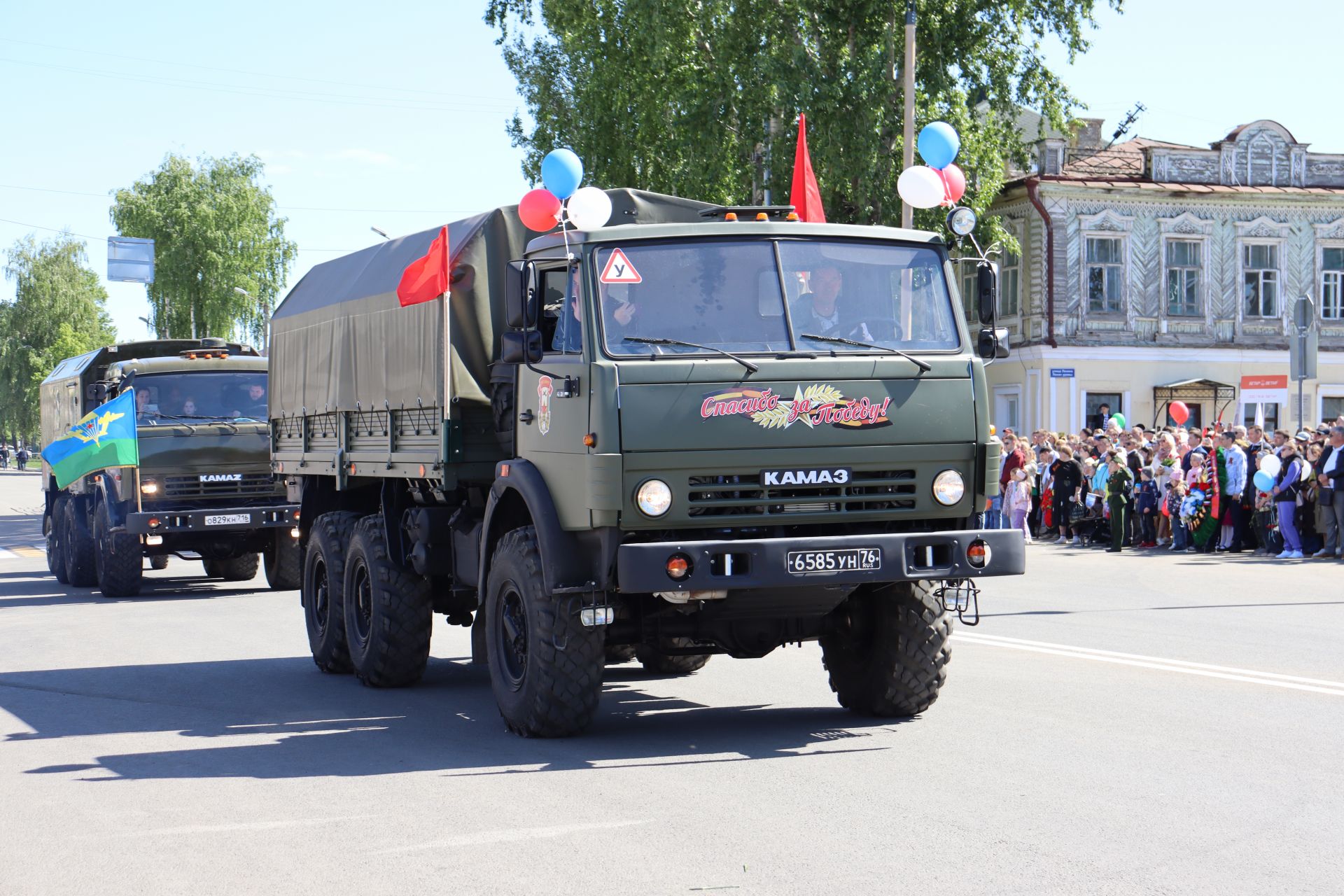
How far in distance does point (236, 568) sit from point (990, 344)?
14.6 m

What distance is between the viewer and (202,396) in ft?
63.8

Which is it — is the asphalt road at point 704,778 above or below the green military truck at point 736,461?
below

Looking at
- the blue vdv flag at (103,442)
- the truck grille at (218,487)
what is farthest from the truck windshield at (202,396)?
the truck grille at (218,487)

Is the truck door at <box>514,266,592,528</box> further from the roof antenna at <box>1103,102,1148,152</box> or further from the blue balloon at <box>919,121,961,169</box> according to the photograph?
the roof antenna at <box>1103,102,1148,152</box>

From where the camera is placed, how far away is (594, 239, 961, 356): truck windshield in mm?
8242

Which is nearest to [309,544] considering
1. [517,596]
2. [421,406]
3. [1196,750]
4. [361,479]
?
[361,479]

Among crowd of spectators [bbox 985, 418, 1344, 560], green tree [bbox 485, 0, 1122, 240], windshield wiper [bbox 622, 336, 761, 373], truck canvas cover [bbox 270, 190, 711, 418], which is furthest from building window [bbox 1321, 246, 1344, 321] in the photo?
windshield wiper [bbox 622, 336, 761, 373]

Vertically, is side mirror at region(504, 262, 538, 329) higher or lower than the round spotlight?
lower

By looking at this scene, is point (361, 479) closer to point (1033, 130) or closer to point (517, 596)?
point (517, 596)

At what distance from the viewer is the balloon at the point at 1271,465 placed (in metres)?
21.8

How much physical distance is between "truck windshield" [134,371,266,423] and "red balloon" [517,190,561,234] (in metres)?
10.5

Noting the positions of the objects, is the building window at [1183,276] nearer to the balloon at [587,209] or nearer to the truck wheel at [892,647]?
the truck wheel at [892,647]

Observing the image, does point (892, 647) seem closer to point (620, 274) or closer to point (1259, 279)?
point (620, 274)

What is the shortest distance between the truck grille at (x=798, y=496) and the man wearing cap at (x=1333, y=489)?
46.3 ft
